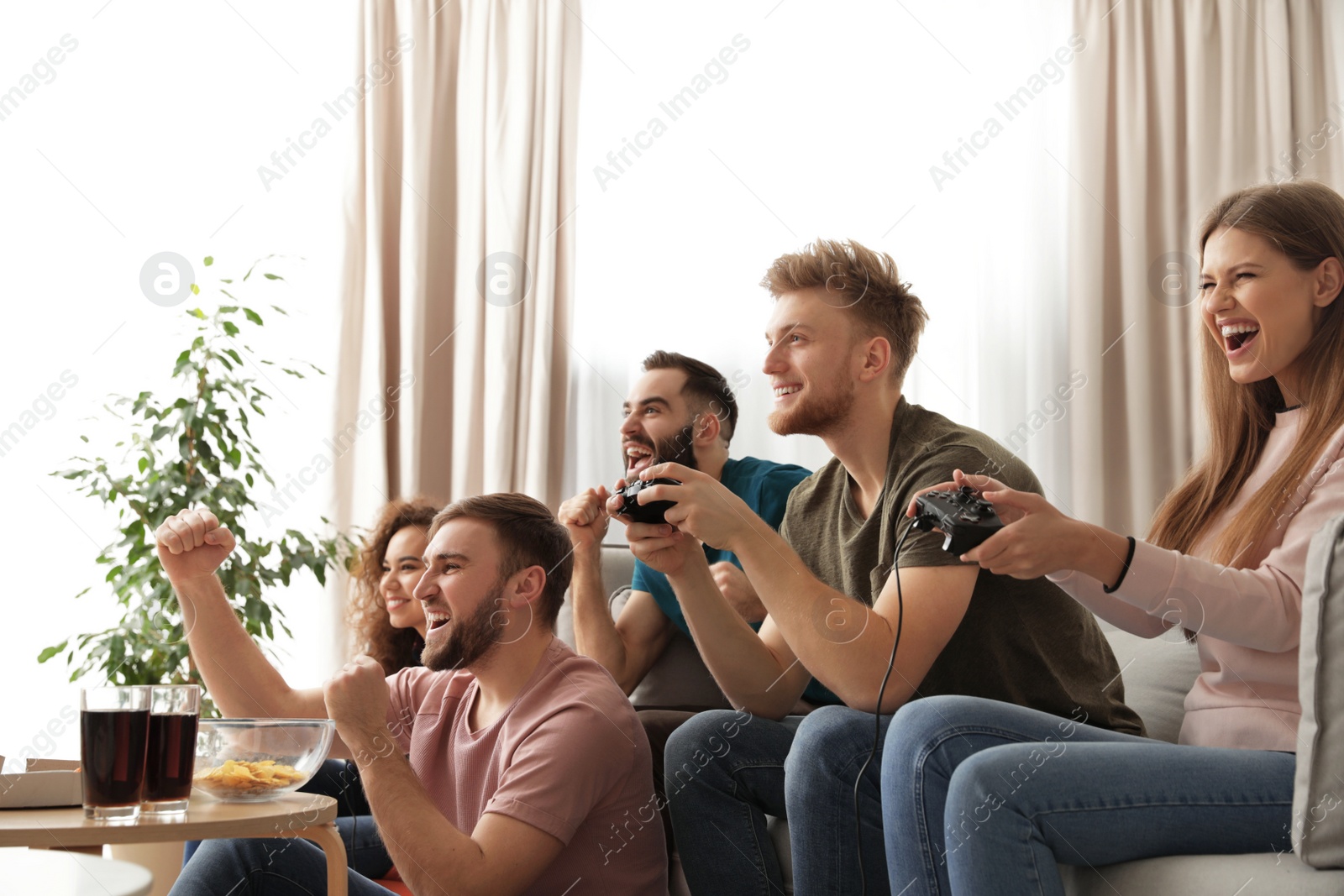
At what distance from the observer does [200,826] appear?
3.26 feet

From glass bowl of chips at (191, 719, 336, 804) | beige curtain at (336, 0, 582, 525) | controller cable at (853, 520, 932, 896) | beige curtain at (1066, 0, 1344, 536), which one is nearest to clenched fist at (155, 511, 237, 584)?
glass bowl of chips at (191, 719, 336, 804)

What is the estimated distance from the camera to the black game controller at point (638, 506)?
5.23 feet

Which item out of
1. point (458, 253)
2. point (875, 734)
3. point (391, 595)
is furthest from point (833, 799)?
point (458, 253)

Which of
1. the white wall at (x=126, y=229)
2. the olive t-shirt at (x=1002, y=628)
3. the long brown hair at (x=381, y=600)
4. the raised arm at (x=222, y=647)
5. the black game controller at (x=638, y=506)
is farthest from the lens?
the white wall at (x=126, y=229)

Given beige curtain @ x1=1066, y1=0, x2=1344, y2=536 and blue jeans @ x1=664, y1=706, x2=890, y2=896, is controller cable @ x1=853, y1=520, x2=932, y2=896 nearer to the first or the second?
blue jeans @ x1=664, y1=706, x2=890, y2=896

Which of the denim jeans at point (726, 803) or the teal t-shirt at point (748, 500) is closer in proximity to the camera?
the denim jeans at point (726, 803)

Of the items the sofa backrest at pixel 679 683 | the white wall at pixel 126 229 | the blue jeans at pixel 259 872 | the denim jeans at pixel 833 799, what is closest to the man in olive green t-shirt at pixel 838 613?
the denim jeans at pixel 833 799

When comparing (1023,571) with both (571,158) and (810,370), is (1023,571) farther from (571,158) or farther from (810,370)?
(571,158)

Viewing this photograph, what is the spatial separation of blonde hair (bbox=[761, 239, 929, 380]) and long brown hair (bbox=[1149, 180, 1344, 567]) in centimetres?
49

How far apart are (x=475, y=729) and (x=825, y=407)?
0.73 m

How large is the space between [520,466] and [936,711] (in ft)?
6.75

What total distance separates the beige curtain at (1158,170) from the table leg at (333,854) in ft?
7.67

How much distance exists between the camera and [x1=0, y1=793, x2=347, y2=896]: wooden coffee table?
0.97m

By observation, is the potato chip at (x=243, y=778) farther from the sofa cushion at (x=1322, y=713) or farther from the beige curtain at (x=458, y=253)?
the beige curtain at (x=458, y=253)
